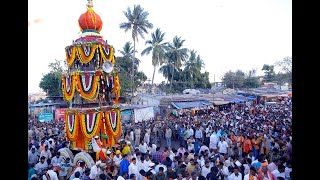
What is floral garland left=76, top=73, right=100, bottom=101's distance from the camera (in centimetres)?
630

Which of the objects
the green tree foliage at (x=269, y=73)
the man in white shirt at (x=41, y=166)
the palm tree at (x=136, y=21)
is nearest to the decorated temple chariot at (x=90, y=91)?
the man in white shirt at (x=41, y=166)

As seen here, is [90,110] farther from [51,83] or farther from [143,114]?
[51,83]

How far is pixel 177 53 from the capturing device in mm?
17016

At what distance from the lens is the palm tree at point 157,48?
53.4ft

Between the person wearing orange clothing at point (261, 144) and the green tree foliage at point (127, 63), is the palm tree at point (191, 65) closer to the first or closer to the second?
the green tree foliage at point (127, 63)

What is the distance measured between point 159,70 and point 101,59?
11.0 metres

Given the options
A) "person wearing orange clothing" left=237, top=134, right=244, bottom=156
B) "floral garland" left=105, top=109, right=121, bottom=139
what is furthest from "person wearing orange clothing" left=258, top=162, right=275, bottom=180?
"floral garland" left=105, top=109, right=121, bottom=139

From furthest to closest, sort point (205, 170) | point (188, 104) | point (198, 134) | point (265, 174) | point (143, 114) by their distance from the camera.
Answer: point (188, 104) → point (143, 114) → point (198, 134) → point (205, 170) → point (265, 174)

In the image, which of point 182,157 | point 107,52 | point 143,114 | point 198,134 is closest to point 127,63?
point 143,114

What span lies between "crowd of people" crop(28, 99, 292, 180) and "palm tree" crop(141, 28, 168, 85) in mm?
7325

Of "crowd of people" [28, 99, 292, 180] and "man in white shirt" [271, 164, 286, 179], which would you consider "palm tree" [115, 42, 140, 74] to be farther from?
"man in white shirt" [271, 164, 286, 179]

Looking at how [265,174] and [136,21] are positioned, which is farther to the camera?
[136,21]

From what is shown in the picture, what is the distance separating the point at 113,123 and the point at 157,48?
10.2 metres

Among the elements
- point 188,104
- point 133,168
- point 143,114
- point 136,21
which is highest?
point 136,21
